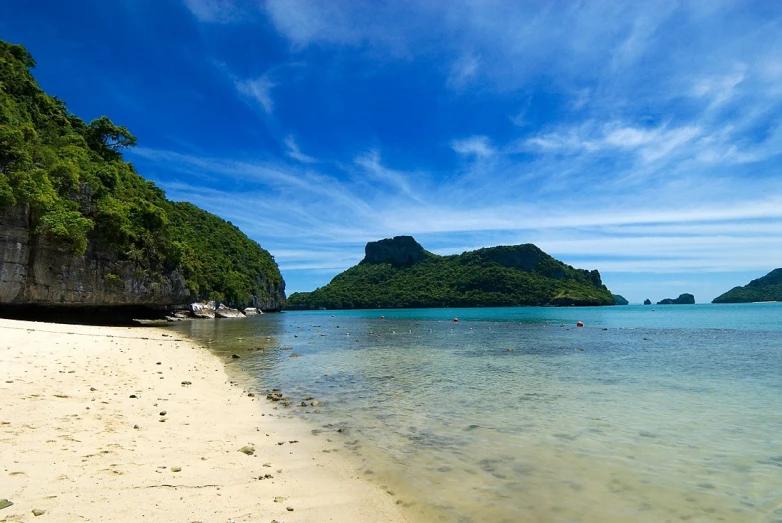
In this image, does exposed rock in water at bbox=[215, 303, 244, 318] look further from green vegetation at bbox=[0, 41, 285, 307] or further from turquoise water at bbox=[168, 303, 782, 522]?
turquoise water at bbox=[168, 303, 782, 522]

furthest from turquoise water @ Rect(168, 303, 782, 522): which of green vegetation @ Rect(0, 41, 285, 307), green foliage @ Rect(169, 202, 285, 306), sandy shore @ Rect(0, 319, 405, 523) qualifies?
green foliage @ Rect(169, 202, 285, 306)

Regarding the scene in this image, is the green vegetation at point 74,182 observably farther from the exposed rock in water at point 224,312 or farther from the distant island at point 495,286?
the distant island at point 495,286

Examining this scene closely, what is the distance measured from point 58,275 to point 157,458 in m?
36.6

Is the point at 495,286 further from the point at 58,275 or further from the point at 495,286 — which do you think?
the point at 58,275

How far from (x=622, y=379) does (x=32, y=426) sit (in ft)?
55.6

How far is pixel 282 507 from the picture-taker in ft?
16.1

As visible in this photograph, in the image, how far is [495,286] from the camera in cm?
17338

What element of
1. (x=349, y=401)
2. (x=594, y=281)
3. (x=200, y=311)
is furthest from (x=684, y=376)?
(x=594, y=281)

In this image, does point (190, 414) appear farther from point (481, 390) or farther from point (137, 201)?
point (137, 201)

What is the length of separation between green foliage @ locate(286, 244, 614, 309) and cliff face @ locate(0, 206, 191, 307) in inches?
5444

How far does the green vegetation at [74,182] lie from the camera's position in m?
30.2

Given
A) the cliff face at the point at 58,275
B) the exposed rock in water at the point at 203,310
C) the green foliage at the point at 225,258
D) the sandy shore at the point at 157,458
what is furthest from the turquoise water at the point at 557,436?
the exposed rock in water at the point at 203,310

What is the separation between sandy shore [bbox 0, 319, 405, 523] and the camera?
453cm

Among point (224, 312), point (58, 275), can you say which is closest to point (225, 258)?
point (224, 312)
